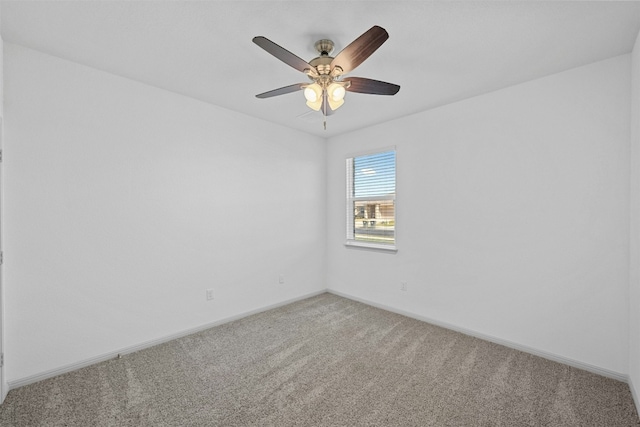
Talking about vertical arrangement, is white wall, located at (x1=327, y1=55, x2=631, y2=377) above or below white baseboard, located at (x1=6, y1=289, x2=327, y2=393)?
above

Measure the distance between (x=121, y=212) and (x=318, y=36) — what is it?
2.30 meters

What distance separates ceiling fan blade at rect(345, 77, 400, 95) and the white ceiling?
1.01 ft

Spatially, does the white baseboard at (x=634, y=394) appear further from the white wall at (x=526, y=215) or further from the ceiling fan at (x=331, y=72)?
the ceiling fan at (x=331, y=72)

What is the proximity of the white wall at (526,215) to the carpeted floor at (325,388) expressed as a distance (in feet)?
1.15

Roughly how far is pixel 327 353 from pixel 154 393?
4.64 ft

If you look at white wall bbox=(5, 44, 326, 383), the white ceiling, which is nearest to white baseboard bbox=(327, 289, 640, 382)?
white wall bbox=(5, 44, 326, 383)

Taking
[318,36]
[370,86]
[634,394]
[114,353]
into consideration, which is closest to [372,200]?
[370,86]

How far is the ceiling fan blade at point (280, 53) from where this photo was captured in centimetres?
155

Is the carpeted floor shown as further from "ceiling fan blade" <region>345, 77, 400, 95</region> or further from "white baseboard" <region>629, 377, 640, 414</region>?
"ceiling fan blade" <region>345, 77, 400, 95</region>

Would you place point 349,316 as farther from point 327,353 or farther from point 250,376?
point 250,376

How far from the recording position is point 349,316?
3561mm

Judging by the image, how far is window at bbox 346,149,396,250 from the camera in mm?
3871

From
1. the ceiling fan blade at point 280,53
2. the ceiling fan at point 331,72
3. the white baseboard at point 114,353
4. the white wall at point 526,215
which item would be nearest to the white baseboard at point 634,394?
the white wall at point 526,215

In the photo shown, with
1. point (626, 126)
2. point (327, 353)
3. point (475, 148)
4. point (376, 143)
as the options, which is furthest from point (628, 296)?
point (376, 143)
